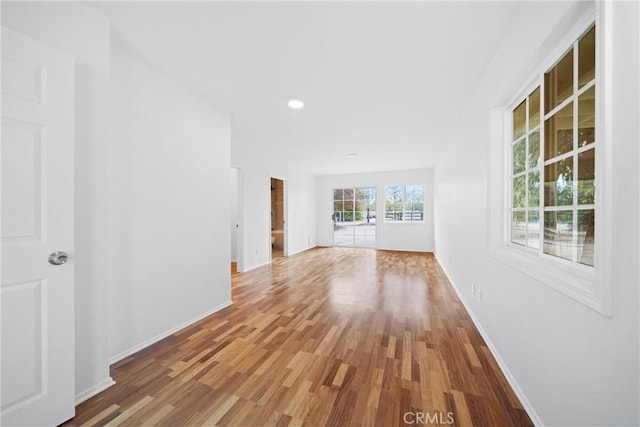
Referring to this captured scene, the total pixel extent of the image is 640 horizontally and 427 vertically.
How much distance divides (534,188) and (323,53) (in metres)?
1.82

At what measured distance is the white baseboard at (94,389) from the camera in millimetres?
1459

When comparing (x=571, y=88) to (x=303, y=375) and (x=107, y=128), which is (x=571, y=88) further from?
(x=107, y=128)

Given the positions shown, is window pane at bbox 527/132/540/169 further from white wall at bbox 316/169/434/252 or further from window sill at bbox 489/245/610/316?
white wall at bbox 316/169/434/252

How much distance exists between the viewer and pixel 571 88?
119 centimetres

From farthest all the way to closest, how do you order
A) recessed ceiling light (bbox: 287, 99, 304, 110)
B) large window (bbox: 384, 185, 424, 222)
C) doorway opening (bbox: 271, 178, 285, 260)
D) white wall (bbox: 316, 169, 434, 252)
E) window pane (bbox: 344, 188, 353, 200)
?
doorway opening (bbox: 271, 178, 285, 260)
window pane (bbox: 344, 188, 353, 200)
large window (bbox: 384, 185, 424, 222)
white wall (bbox: 316, 169, 434, 252)
recessed ceiling light (bbox: 287, 99, 304, 110)

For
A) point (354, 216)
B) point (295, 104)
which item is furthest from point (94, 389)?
point (354, 216)

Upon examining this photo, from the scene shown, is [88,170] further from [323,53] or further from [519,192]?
Result: [519,192]

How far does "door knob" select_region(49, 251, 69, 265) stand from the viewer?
4.24ft

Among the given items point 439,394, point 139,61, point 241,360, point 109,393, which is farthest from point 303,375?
point 139,61

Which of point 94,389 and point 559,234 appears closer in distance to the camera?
point 559,234

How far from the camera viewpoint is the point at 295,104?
2822mm

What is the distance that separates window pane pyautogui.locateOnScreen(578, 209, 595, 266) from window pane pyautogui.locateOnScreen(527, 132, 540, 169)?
579 mm

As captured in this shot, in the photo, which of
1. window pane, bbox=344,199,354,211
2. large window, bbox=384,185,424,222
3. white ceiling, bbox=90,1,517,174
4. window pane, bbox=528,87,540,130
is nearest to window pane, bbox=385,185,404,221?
large window, bbox=384,185,424,222

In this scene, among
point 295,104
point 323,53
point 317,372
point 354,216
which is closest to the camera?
point 317,372
